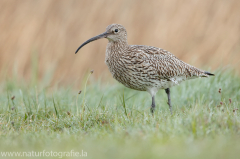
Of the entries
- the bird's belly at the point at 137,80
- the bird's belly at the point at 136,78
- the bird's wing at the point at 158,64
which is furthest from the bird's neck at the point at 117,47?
the bird's belly at the point at 137,80

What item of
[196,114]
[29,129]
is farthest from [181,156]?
[29,129]

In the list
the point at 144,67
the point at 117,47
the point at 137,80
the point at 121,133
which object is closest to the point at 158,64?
the point at 144,67

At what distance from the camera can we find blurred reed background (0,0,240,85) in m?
10.7

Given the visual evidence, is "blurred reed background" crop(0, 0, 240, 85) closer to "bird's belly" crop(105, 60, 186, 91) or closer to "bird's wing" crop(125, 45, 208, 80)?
"bird's wing" crop(125, 45, 208, 80)

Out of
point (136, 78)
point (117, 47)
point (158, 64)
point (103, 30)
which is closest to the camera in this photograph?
point (136, 78)

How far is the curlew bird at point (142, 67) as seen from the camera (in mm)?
6500

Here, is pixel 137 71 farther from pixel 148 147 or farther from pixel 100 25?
pixel 100 25

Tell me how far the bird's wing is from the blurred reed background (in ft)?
11.8

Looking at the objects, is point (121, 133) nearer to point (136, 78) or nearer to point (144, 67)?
point (136, 78)

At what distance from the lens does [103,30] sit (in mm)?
10992

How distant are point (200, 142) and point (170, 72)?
3.21m

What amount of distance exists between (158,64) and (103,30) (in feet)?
14.9

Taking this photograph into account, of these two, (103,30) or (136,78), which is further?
(103,30)

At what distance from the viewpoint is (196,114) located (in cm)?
433
